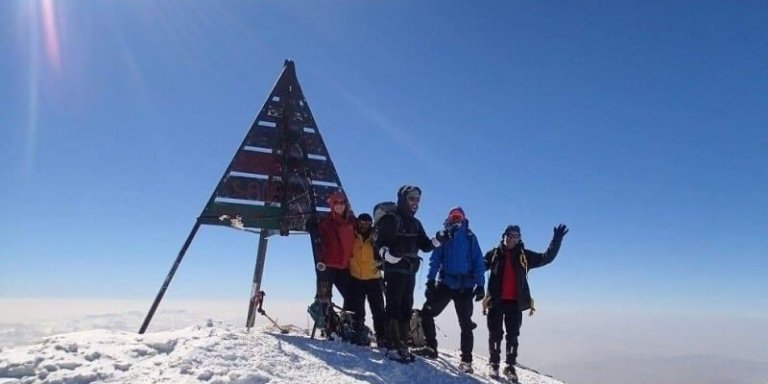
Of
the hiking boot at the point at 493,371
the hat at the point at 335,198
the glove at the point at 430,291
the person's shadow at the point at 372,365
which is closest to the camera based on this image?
the person's shadow at the point at 372,365

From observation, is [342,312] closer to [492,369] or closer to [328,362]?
[328,362]

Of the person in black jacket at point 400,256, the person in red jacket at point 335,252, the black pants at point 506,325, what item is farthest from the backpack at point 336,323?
the black pants at point 506,325

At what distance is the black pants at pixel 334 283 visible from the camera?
8.44 m

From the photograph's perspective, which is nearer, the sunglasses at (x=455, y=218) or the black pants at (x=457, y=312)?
the black pants at (x=457, y=312)

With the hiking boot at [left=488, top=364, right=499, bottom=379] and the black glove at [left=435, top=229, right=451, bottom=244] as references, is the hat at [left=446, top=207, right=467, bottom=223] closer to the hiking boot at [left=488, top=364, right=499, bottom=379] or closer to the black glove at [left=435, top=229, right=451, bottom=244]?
the black glove at [left=435, top=229, right=451, bottom=244]

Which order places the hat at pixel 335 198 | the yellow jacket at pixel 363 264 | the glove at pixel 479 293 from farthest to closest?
the hat at pixel 335 198
the yellow jacket at pixel 363 264
the glove at pixel 479 293

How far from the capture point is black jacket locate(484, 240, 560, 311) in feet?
28.9

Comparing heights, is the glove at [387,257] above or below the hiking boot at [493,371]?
above

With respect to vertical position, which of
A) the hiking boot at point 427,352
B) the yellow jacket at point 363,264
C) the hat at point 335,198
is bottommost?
the hiking boot at point 427,352

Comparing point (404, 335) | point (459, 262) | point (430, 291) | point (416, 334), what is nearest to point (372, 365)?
point (404, 335)

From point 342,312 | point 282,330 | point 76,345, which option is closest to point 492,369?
point 342,312

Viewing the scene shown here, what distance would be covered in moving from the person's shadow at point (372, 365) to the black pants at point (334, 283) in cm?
78

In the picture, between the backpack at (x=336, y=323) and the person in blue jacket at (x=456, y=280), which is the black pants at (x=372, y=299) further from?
the person in blue jacket at (x=456, y=280)

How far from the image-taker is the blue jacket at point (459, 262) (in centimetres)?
855
